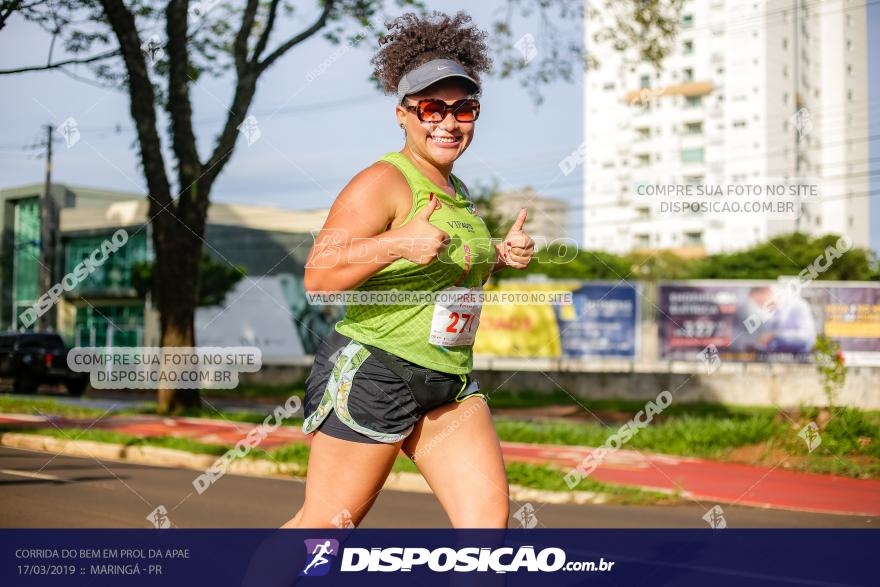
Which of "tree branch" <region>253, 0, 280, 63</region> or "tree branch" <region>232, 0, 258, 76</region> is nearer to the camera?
"tree branch" <region>232, 0, 258, 76</region>

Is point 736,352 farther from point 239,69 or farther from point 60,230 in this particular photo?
point 60,230

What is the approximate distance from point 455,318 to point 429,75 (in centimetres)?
71

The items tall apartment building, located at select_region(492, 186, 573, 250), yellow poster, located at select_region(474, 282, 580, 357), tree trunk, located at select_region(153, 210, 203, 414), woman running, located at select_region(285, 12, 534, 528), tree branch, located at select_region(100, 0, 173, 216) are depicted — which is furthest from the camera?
yellow poster, located at select_region(474, 282, 580, 357)

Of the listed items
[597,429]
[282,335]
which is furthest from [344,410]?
[282,335]

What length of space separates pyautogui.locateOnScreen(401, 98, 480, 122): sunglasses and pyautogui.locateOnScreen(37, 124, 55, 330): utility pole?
2240 cm

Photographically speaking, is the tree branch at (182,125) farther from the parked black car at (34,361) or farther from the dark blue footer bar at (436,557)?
the parked black car at (34,361)

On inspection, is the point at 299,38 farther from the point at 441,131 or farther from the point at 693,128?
the point at 693,128

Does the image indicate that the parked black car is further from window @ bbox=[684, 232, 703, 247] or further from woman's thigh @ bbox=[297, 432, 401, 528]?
window @ bbox=[684, 232, 703, 247]

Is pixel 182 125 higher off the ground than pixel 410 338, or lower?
higher

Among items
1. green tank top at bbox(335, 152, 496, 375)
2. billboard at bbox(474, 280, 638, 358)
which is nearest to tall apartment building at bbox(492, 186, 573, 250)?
green tank top at bbox(335, 152, 496, 375)

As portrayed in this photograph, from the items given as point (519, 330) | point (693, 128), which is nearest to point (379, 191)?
point (519, 330)

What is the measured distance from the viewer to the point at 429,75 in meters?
2.88

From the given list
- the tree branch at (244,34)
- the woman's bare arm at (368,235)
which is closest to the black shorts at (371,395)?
the woman's bare arm at (368,235)

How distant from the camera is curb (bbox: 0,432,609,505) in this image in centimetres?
871
